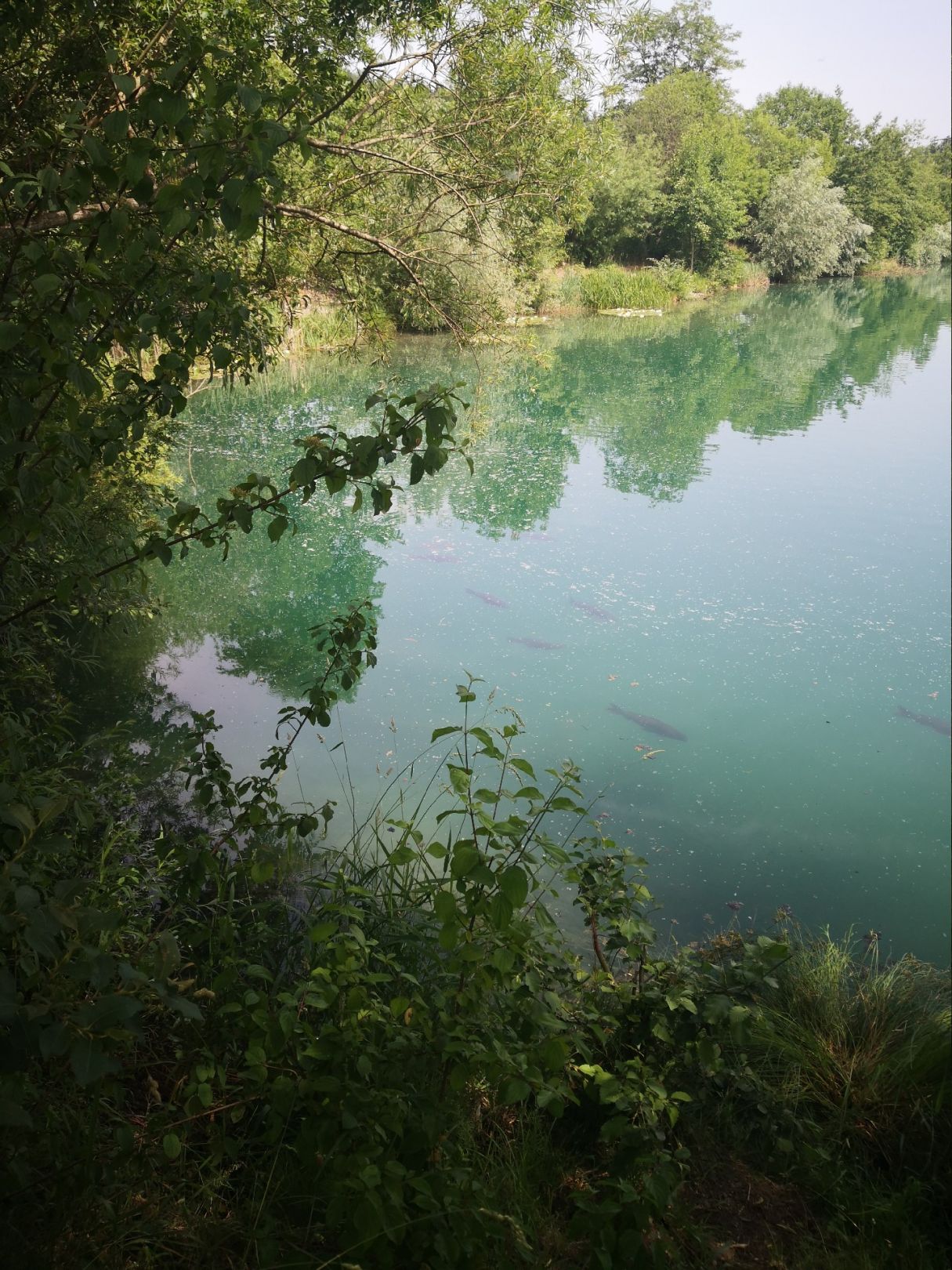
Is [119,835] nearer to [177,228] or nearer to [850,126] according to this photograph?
[177,228]

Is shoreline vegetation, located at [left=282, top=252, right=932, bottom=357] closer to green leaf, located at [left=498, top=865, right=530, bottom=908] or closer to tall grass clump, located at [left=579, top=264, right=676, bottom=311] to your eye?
tall grass clump, located at [left=579, top=264, right=676, bottom=311]

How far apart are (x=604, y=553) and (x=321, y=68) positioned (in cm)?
631

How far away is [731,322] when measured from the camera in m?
23.5

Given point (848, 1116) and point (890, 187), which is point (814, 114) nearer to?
point (890, 187)

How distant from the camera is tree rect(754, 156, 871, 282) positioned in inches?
1266

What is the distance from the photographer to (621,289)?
2520 centimetres

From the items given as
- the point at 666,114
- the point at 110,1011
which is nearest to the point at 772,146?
the point at 666,114

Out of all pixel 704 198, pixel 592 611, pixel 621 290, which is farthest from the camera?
pixel 704 198

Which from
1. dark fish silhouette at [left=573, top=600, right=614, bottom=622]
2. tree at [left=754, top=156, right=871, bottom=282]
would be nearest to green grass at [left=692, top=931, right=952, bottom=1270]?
dark fish silhouette at [left=573, top=600, right=614, bottom=622]

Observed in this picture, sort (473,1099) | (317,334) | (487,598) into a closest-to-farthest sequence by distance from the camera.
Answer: (473,1099) < (487,598) < (317,334)

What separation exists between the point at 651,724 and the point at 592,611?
185cm

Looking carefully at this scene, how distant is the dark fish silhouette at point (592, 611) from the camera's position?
23.4 ft

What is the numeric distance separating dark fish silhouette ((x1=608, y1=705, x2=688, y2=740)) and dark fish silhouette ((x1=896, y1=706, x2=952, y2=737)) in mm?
1480

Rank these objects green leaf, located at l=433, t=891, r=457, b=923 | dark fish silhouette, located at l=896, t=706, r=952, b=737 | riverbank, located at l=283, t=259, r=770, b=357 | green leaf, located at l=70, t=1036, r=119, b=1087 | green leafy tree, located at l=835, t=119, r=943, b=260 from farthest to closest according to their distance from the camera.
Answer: green leafy tree, located at l=835, t=119, r=943, b=260 → riverbank, located at l=283, t=259, r=770, b=357 → dark fish silhouette, located at l=896, t=706, r=952, b=737 → green leaf, located at l=433, t=891, r=457, b=923 → green leaf, located at l=70, t=1036, r=119, b=1087
